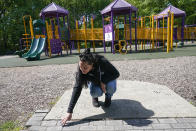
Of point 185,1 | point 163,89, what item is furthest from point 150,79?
point 185,1

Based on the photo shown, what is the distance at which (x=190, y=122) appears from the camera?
1963 millimetres

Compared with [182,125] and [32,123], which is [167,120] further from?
[32,123]

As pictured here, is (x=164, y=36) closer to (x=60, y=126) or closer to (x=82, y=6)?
(x=60, y=126)

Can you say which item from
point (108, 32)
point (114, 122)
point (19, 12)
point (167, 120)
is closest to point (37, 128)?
point (114, 122)

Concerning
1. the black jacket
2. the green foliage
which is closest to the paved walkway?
the black jacket

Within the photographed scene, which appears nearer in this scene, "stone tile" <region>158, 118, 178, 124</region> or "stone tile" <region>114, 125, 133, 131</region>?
"stone tile" <region>114, 125, 133, 131</region>

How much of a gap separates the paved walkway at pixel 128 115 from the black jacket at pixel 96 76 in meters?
0.33

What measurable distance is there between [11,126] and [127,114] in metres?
1.63

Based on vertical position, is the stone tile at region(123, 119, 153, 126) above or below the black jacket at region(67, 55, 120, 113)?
below

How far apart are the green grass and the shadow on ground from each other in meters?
0.71

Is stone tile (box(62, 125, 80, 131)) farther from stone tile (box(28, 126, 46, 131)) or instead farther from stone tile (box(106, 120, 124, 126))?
stone tile (box(106, 120, 124, 126))

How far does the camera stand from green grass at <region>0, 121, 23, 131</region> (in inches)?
82.9

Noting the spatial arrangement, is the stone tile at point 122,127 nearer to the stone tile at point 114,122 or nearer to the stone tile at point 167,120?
the stone tile at point 114,122

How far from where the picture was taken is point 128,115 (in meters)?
2.19
